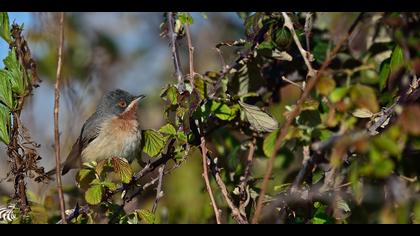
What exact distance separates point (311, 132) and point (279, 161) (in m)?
0.69

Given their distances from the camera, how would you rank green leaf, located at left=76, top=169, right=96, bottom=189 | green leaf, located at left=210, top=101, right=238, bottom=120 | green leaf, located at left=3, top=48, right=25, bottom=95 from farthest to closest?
green leaf, located at left=76, top=169, right=96, bottom=189
green leaf, located at left=210, top=101, right=238, bottom=120
green leaf, located at left=3, top=48, right=25, bottom=95

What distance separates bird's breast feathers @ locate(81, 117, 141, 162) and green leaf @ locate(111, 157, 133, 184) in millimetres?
1822

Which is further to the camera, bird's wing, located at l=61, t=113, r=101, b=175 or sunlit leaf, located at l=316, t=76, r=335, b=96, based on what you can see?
bird's wing, located at l=61, t=113, r=101, b=175

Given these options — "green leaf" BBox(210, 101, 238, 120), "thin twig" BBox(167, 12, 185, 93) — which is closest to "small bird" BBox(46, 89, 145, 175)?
"thin twig" BBox(167, 12, 185, 93)

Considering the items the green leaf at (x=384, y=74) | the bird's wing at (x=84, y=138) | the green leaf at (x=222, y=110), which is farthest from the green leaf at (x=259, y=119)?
the bird's wing at (x=84, y=138)

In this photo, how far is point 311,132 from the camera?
231cm

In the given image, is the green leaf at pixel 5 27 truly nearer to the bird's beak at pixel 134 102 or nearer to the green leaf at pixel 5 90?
the green leaf at pixel 5 90

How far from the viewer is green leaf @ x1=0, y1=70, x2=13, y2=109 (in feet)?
9.34

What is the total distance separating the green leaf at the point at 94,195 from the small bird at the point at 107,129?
2369mm

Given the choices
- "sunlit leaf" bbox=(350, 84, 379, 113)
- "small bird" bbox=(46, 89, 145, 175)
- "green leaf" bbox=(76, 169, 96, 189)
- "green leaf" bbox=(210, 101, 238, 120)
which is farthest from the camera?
"small bird" bbox=(46, 89, 145, 175)

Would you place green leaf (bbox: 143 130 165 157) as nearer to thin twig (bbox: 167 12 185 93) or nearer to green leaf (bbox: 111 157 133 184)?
green leaf (bbox: 111 157 133 184)

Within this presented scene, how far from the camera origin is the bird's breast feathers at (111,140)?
17.1 ft

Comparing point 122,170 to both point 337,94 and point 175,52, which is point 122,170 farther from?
point 337,94
